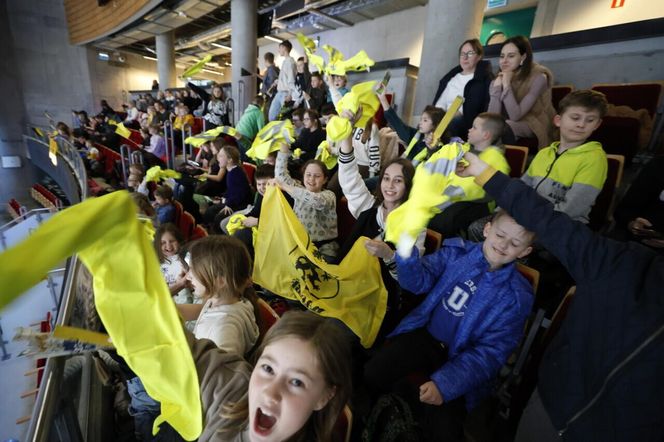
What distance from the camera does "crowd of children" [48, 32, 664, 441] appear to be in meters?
0.83

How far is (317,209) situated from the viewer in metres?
2.37

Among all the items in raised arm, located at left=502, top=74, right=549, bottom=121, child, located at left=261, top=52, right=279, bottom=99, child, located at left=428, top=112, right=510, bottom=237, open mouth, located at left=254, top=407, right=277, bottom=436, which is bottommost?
open mouth, located at left=254, top=407, right=277, bottom=436

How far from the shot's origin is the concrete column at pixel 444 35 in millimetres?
3705

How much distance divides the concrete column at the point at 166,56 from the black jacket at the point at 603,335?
15.1m

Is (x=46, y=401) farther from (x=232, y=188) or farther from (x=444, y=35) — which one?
(x=444, y=35)

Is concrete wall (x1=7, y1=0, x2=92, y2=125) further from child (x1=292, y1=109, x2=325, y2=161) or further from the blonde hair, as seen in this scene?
the blonde hair

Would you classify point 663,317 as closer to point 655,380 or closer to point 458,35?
point 655,380

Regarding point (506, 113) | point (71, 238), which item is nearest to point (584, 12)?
point (506, 113)

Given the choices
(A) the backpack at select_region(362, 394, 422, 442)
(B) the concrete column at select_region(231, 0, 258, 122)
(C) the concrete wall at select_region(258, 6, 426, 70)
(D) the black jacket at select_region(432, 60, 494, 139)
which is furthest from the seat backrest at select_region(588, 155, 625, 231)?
(C) the concrete wall at select_region(258, 6, 426, 70)

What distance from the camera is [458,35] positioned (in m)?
3.76

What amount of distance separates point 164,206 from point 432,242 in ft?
9.40

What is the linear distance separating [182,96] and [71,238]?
876 cm

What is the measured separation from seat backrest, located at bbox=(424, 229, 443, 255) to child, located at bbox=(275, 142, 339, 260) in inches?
27.1

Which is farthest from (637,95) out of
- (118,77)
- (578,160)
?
(118,77)
